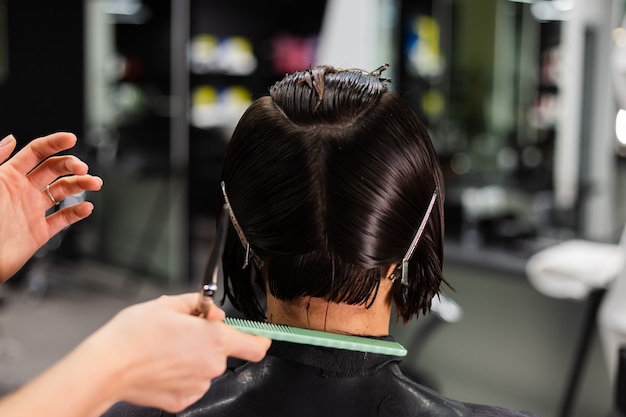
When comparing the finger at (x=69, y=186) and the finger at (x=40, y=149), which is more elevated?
the finger at (x=40, y=149)

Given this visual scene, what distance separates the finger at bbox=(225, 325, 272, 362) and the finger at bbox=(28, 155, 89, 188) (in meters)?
0.51

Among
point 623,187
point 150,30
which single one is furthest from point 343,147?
point 150,30

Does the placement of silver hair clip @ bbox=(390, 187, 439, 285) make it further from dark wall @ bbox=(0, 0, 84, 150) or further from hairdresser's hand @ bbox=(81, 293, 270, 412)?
dark wall @ bbox=(0, 0, 84, 150)

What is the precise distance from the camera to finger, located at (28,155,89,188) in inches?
46.0

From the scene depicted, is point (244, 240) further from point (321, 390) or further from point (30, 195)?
point (30, 195)

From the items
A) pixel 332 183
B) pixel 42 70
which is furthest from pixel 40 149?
pixel 42 70

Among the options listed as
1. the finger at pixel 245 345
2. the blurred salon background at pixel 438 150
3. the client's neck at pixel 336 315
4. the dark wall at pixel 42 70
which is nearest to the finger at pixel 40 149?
the client's neck at pixel 336 315

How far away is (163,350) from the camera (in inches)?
27.9

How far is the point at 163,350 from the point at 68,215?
2.01 ft

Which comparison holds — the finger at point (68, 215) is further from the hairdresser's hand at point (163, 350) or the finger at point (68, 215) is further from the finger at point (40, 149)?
the hairdresser's hand at point (163, 350)

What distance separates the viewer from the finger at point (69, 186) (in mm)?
1145

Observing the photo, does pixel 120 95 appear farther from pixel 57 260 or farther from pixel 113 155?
pixel 57 260

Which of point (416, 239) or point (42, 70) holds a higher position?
point (42, 70)

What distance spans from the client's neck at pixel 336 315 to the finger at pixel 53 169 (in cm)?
40
